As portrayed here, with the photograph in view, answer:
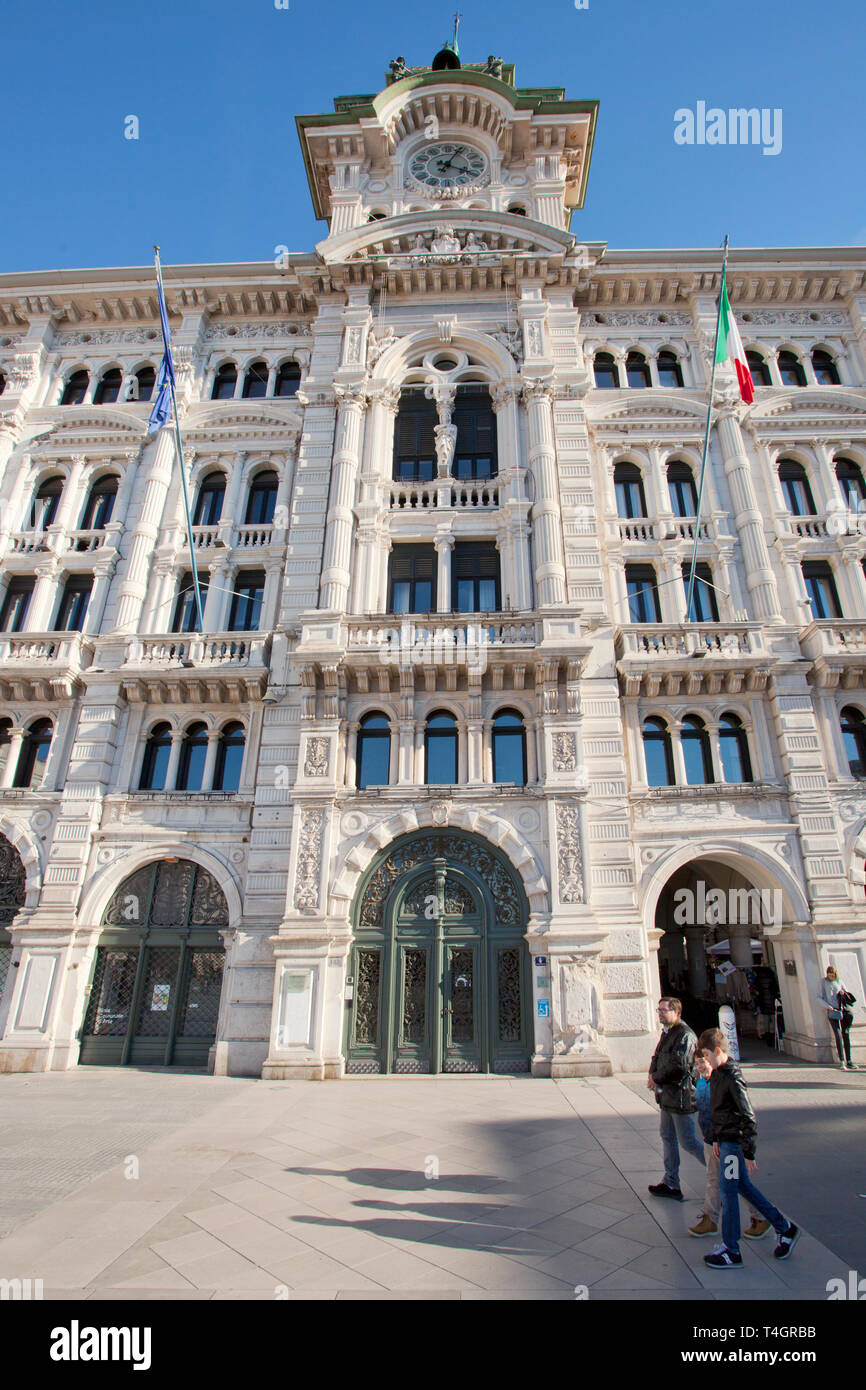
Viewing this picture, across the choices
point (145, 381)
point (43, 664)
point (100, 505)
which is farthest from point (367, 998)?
point (145, 381)

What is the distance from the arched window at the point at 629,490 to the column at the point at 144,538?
48.9 feet

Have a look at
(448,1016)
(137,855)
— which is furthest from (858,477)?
(137,855)

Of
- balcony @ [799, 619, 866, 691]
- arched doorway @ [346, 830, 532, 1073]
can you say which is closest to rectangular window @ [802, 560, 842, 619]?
balcony @ [799, 619, 866, 691]

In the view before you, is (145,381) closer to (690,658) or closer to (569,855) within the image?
(690,658)

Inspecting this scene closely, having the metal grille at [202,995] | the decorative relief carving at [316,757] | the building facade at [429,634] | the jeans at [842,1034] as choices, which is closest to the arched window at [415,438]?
the building facade at [429,634]

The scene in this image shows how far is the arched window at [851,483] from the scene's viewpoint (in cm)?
2315

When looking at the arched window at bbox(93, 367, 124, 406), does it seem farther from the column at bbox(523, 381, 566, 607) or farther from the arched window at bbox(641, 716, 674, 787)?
the arched window at bbox(641, 716, 674, 787)

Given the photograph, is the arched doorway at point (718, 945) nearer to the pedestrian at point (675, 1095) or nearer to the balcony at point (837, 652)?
the balcony at point (837, 652)

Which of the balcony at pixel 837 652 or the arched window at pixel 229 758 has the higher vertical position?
the balcony at pixel 837 652

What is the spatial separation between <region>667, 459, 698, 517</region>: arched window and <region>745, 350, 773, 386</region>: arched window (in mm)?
4588

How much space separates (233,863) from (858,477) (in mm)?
23084

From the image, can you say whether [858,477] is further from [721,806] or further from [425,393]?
[425,393]

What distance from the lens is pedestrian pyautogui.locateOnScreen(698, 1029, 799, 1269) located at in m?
6.12
